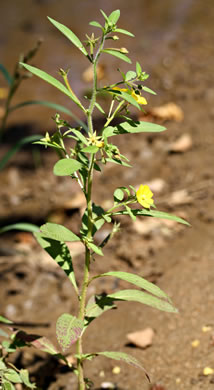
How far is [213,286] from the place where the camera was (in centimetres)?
230

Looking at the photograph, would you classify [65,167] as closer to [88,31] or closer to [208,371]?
[208,371]

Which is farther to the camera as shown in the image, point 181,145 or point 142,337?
point 181,145

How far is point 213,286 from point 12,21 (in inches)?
196

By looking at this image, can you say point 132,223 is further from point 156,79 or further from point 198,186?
point 156,79

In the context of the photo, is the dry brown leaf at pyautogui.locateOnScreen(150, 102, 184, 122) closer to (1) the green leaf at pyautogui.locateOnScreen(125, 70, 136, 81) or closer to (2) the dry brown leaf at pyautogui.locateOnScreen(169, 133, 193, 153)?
(2) the dry brown leaf at pyautogui.locateOnScreen(169, 133, 193, 153)

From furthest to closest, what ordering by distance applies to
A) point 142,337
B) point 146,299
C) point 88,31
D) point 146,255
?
point 88,31 → point 146,255 → point 142,337 → point 146,299

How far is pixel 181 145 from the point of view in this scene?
3.58 meters

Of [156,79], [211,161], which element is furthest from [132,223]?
[156,79]

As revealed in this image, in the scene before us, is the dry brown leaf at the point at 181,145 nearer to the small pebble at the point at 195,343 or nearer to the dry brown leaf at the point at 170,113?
the dry brown leaf at the point at 170,113

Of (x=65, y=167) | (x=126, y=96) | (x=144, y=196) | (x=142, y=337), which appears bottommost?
(x=142, y=337)

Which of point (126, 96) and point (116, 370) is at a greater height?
point (126, 96)

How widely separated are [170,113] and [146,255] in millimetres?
1521

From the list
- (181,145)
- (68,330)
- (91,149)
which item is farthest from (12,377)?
(181,145)

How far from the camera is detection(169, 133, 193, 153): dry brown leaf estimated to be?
11.7ft
